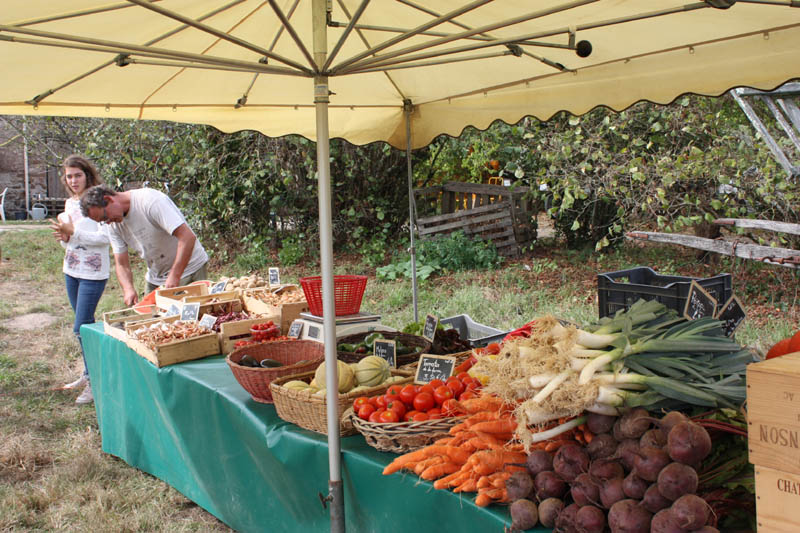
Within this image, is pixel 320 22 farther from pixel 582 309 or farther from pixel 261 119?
pixel 582 309

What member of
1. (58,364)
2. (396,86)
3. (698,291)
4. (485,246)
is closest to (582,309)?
(485,246)

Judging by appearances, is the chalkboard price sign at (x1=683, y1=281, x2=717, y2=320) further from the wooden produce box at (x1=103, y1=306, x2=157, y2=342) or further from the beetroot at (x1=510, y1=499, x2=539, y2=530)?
the wooden produce box at (x1=103, y1=306, x2=157, y2=342)

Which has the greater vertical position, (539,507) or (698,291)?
(698,291)

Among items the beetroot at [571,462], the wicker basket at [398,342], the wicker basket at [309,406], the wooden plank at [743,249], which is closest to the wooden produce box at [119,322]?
the wicker basket at [398,342]

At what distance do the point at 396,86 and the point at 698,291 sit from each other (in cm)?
226

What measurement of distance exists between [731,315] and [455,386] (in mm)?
1140

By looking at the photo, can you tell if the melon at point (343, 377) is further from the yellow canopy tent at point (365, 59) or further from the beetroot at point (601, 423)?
the beetroot at point (601, 423)

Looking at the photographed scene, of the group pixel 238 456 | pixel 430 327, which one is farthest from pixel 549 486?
pixel 238 456

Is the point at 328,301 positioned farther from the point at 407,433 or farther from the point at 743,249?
the point at 743,249

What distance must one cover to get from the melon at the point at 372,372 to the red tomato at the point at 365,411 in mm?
315

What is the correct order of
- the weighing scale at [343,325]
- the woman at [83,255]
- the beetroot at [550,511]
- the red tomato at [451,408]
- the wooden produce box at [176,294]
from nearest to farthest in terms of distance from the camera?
the beetroot at [550,511] → the red tomato at [451,408] → the weighing scale at [343,325] → the wooden produce box at [176,294] → the woman at [83,255]

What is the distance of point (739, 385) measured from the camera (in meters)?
1.66

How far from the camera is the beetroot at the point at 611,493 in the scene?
1442 mm

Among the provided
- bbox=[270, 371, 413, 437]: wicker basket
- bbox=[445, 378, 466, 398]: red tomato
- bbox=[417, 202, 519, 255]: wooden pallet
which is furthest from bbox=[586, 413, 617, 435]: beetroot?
bbox=[417, 202, 519, 255]: wooden pallet
